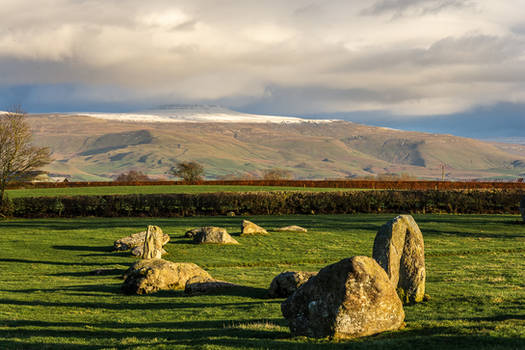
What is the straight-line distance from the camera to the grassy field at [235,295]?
1230 centimetres

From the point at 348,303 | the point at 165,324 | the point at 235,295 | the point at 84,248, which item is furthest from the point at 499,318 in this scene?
the point at 84,248

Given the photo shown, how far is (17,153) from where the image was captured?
59.9 metres

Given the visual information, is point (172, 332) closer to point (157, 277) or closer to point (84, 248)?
point (157, 277)

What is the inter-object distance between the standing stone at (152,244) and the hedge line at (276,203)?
26.7 m

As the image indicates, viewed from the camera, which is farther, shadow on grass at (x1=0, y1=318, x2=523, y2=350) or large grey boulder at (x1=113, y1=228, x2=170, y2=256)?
large grey boulder at (x1=113, y1=228, x2=170, y2=256)

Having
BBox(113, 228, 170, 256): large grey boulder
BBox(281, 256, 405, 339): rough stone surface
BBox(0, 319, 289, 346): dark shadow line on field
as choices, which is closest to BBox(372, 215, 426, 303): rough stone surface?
BBox(281, 256, 405, 339): rough stone surface

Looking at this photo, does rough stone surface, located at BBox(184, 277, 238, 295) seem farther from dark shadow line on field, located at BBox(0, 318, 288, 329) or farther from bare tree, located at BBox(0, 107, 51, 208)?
bare tree, located at BBox(0, 107, 51, 208)

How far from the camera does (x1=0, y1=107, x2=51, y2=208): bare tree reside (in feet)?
193

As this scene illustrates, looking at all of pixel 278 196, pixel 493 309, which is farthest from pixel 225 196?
pixel 493 309

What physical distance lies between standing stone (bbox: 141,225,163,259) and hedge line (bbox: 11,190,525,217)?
26655 millimetres

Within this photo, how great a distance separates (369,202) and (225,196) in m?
15.2

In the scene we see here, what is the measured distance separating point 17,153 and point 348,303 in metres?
56.7

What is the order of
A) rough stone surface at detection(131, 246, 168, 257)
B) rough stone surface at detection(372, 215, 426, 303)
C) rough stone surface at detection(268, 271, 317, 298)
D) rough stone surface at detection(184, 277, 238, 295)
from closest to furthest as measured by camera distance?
rough stone surface at detection(372, 215, 426, 303) → rough stone surface at detection(268, 271, 317, 298) → rough stone surface at detection(184, 277, 238, 295) → rough stone surface at detection(131, 246, 168, 257)

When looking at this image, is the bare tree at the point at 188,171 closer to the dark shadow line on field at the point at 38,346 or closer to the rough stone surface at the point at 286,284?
the rough stone surface at the point at 286,284
